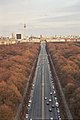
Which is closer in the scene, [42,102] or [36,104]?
[36,104]

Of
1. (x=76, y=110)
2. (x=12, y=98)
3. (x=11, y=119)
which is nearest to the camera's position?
(x=11, y=119)

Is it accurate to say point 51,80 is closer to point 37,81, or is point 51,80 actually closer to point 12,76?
point 37,81

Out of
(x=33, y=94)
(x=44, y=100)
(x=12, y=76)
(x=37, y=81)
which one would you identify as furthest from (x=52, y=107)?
(x=37, y=81)

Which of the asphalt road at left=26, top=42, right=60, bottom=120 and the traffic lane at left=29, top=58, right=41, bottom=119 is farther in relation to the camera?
the traffic lane at left=29, top=58, right=41, bottom=119

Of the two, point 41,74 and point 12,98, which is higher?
point 12,98

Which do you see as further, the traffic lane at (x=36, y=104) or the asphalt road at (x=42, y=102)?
the traffic lane at (x=36, y=104)

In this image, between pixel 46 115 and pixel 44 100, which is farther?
pixel 44 100

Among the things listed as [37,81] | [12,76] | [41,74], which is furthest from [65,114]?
[41,74]

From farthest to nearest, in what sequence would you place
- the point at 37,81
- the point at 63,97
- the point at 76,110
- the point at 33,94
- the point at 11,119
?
the point at 37,81
the point at 33,94
the point at 63,97
the point at 76,110
the point at 11,119

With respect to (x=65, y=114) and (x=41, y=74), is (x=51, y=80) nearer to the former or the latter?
(x=41, y=74)
